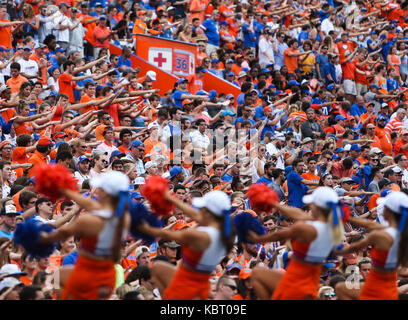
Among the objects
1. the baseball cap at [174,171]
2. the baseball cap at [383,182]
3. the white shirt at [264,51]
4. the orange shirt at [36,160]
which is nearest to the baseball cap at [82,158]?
the orange shirt at [36,160]

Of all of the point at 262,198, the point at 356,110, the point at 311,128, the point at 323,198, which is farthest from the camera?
the point at 356,110

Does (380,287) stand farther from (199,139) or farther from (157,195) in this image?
(199,139)

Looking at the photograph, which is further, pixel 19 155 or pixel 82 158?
pixel 19 155

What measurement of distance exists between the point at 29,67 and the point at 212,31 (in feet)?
21.6

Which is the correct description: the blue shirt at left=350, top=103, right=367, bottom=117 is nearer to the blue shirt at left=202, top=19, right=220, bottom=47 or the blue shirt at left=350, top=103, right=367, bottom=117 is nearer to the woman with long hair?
the blue shirt at left=202, top=19, right=220, bottom=47

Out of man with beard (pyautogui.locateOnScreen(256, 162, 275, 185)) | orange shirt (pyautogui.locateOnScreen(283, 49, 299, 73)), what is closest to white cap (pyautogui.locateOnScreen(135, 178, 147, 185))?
man with beard (pyautogui.locateOnScreen(256, 162, 275, 185))

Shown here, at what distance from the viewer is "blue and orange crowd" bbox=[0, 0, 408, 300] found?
8.35 metres

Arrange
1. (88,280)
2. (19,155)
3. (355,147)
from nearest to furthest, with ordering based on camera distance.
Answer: (88,280) → (19,155) → (355,147)

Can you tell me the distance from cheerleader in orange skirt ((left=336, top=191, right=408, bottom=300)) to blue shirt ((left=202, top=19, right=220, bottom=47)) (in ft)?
43.3

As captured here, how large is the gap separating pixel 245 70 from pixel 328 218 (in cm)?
1253

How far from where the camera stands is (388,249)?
273 inches

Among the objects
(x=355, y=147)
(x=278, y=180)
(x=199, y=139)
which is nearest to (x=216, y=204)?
(x=278, y=180)

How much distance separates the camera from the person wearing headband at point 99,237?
6160mm

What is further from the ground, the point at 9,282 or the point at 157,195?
the point at 157,195
